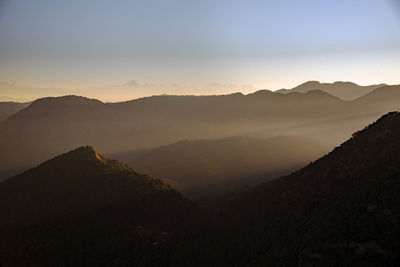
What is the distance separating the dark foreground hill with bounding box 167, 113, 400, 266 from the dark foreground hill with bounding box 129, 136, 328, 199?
165ft

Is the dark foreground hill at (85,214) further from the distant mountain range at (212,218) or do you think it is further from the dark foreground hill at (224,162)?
the dark foreground hill at (224,162)

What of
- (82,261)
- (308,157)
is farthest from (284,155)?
(82,261)

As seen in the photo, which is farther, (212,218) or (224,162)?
(224,162)

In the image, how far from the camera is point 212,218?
5631cm

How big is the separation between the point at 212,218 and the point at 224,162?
94013 millimetres

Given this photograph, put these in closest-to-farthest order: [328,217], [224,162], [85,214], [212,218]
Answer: [328,217] → [85,214] → [212,218] → [224,162]

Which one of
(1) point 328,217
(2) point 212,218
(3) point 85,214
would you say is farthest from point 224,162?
(1) point 328,217

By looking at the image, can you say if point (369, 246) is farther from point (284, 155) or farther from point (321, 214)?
point (284, 155)

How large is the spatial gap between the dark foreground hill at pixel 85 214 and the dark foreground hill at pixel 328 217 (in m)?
11.3

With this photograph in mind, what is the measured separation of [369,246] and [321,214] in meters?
8.98

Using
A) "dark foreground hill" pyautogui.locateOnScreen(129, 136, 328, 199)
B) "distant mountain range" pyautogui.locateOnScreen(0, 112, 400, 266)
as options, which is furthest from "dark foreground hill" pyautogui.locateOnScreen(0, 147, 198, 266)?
"dark foreground hill" pyautogui.locateOnScreen(129, 136, 328, 199)

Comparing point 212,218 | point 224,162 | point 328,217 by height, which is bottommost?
point 212,218

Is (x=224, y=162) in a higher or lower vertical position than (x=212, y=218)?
higher

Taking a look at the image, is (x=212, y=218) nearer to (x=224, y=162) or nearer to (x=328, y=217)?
(x=328, y=217)
